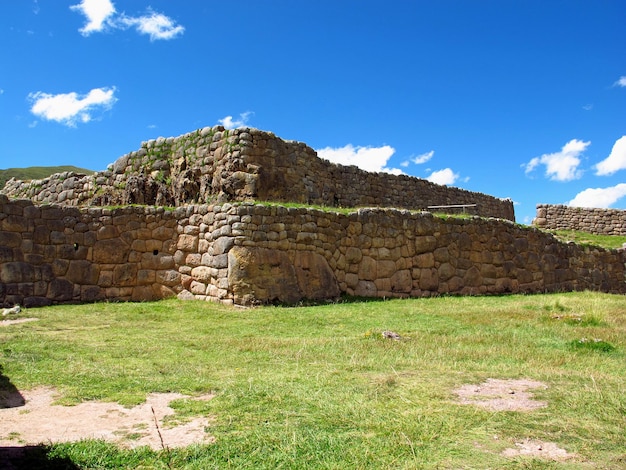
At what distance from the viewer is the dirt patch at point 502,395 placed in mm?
4332

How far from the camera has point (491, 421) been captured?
3.94 meters

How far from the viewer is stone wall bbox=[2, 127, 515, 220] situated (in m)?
13.9

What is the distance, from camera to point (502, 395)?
4.65m

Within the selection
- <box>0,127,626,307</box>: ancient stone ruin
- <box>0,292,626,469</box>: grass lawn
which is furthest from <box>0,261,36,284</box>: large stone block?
<box>0,292,626,469</box>: grass lawn

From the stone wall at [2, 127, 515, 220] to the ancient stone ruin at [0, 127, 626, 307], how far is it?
35mm

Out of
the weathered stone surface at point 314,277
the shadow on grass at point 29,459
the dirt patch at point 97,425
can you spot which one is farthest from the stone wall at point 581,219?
the shadow on grass at point 29,459

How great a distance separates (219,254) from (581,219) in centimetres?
2177

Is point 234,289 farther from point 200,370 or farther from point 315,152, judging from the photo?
point 315,152

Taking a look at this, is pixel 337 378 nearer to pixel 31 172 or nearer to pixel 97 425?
pixel 97 425

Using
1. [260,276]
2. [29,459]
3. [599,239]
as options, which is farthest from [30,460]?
[599,239]

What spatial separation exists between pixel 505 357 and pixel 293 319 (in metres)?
3.97

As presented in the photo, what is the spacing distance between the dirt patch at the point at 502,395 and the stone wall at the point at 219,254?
644 centimetres

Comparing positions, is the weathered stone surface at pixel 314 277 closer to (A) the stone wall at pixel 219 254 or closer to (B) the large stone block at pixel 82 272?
(A) the stone wall at pixel 219 254

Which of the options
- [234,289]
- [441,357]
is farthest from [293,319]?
[441,357]
